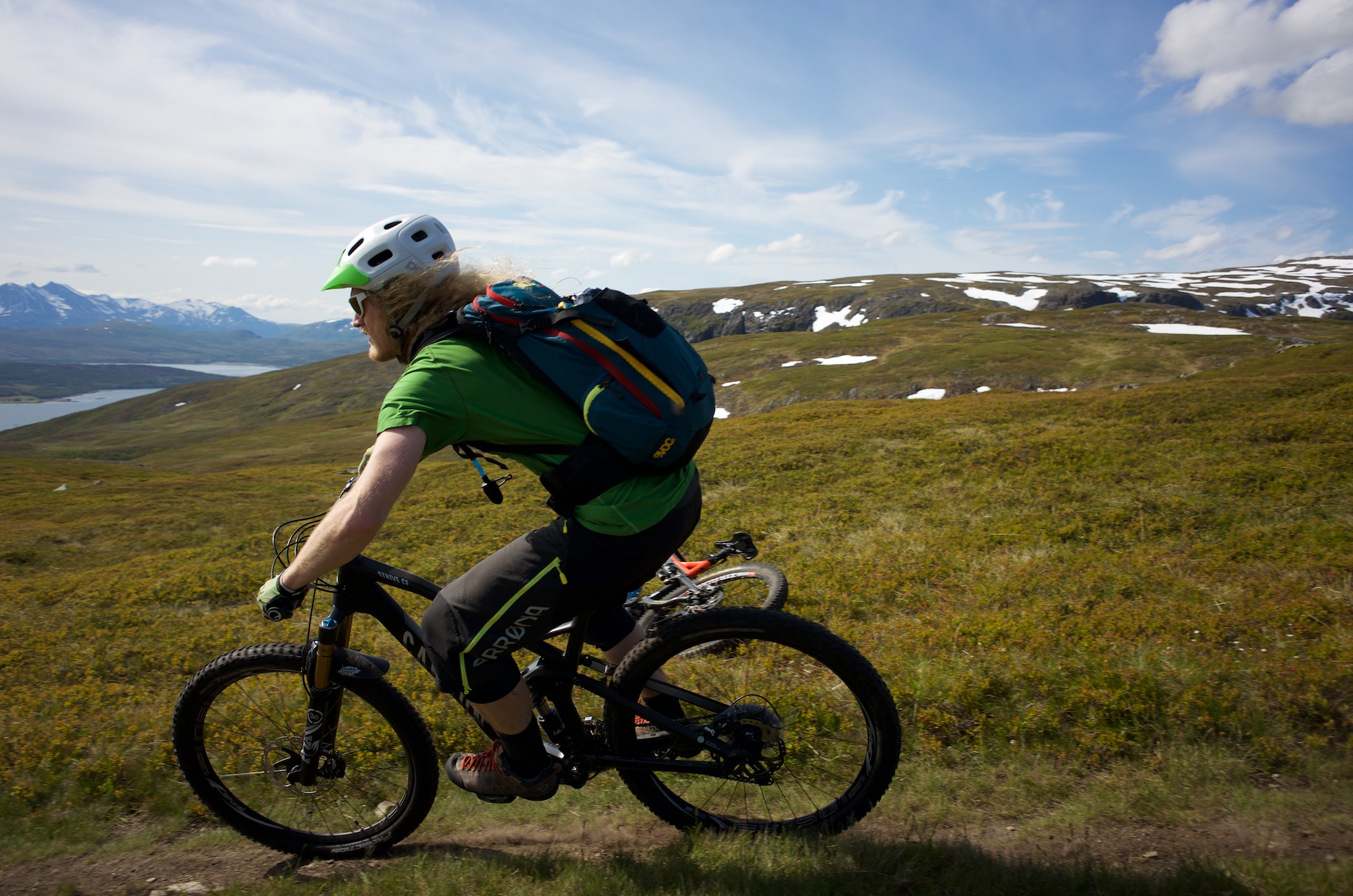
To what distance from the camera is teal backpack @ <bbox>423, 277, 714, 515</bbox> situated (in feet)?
11.0

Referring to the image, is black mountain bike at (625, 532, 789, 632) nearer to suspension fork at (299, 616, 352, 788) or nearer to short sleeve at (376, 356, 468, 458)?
suspension fork at (299, 616, 352, 788)

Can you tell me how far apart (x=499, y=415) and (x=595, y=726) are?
2.12m

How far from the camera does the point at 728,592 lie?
855 cm

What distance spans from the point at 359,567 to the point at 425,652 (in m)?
0.67

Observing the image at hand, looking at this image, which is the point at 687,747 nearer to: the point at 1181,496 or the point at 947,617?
the point at 947,617

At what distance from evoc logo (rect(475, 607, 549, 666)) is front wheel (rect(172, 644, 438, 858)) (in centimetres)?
96

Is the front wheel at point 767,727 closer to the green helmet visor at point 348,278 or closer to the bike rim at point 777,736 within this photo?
the bike rim at point 777,736

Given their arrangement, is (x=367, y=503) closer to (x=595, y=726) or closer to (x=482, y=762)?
(x=482, y=762)

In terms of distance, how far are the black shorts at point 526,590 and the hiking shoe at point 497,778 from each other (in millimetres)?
662

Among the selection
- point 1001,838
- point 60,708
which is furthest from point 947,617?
point 60,708

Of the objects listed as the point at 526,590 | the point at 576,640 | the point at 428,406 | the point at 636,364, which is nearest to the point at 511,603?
the point at 526,590

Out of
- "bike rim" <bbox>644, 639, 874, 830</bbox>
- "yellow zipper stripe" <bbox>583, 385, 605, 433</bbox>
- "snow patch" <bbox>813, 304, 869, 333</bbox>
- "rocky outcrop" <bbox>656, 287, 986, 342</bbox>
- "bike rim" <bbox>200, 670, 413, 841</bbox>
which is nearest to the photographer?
"yellow zipper stripe" <bbox>583, 385, 605, 433</bbox>

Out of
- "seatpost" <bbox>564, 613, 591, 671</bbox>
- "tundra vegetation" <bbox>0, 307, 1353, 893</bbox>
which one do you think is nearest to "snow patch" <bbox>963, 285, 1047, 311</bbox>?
"tundra vegetation" <bbox>0, 307, 1353, 893</bbox>

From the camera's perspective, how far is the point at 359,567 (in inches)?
162
